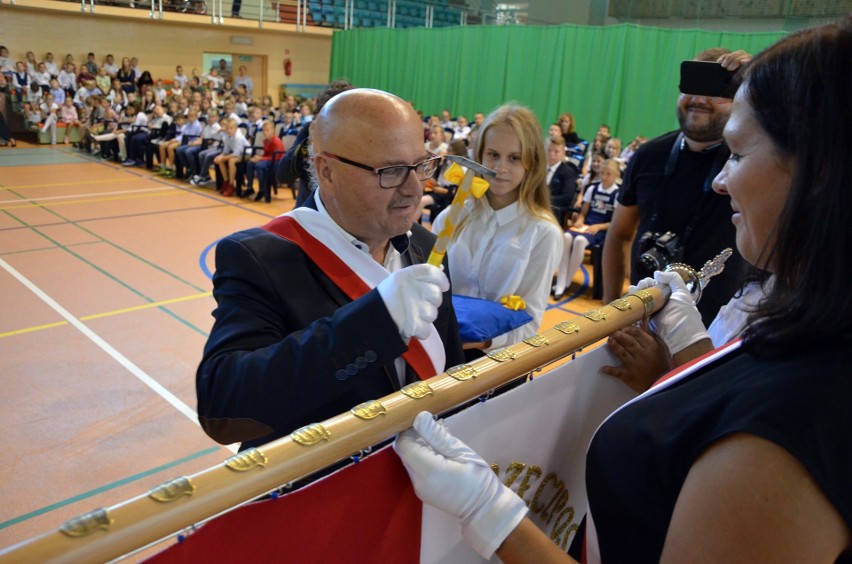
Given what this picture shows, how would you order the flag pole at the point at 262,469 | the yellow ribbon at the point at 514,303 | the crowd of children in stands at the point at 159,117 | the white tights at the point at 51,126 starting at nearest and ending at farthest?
the flag pole at the point at 262,469 < the yellow ribbon at the point at 514,303 < the crowd of children in stands at the point at 159,117 < the white tights at the point at 51,126

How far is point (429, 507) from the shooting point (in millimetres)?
1079

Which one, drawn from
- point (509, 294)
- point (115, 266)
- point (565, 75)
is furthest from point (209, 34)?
point (509, 294)

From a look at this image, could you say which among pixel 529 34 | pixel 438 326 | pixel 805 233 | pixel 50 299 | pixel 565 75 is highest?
pixel 529 34

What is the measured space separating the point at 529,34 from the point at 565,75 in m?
1.60

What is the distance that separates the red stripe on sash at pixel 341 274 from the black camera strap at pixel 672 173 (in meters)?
1.61

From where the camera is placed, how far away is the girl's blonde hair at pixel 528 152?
2740 mm

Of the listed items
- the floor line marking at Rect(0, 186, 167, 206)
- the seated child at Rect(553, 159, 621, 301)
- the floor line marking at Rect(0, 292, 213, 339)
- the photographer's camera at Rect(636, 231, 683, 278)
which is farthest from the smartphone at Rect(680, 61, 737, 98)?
the floor line marking at Rect(0, 186, 167, 206)

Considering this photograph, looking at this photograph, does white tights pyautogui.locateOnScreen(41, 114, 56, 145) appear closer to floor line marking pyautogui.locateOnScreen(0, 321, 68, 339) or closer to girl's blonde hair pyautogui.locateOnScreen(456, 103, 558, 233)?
floor line marking pyautogui.locateOnScreen(0, 321, 68, 339)

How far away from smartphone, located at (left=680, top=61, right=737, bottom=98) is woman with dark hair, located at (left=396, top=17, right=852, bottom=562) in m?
1.40

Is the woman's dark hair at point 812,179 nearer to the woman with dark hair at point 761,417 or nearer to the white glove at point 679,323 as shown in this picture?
the woman with dark hair at point 761,417

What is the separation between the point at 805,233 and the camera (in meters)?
0.84

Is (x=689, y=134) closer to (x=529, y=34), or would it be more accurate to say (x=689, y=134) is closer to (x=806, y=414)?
(x=806, y=414)

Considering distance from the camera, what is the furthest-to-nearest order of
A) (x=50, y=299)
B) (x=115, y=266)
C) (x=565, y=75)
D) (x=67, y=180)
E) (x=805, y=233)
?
1. (x=565, y=75)
2. (x=67, y=180)
3. (x=115, y=266)
4. (x=50, y=299)
5. (x=805, y=233)

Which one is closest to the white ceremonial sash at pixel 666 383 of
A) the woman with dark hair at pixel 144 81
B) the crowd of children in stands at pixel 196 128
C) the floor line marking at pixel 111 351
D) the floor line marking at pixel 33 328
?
the floor line marking at pixel 111 351
